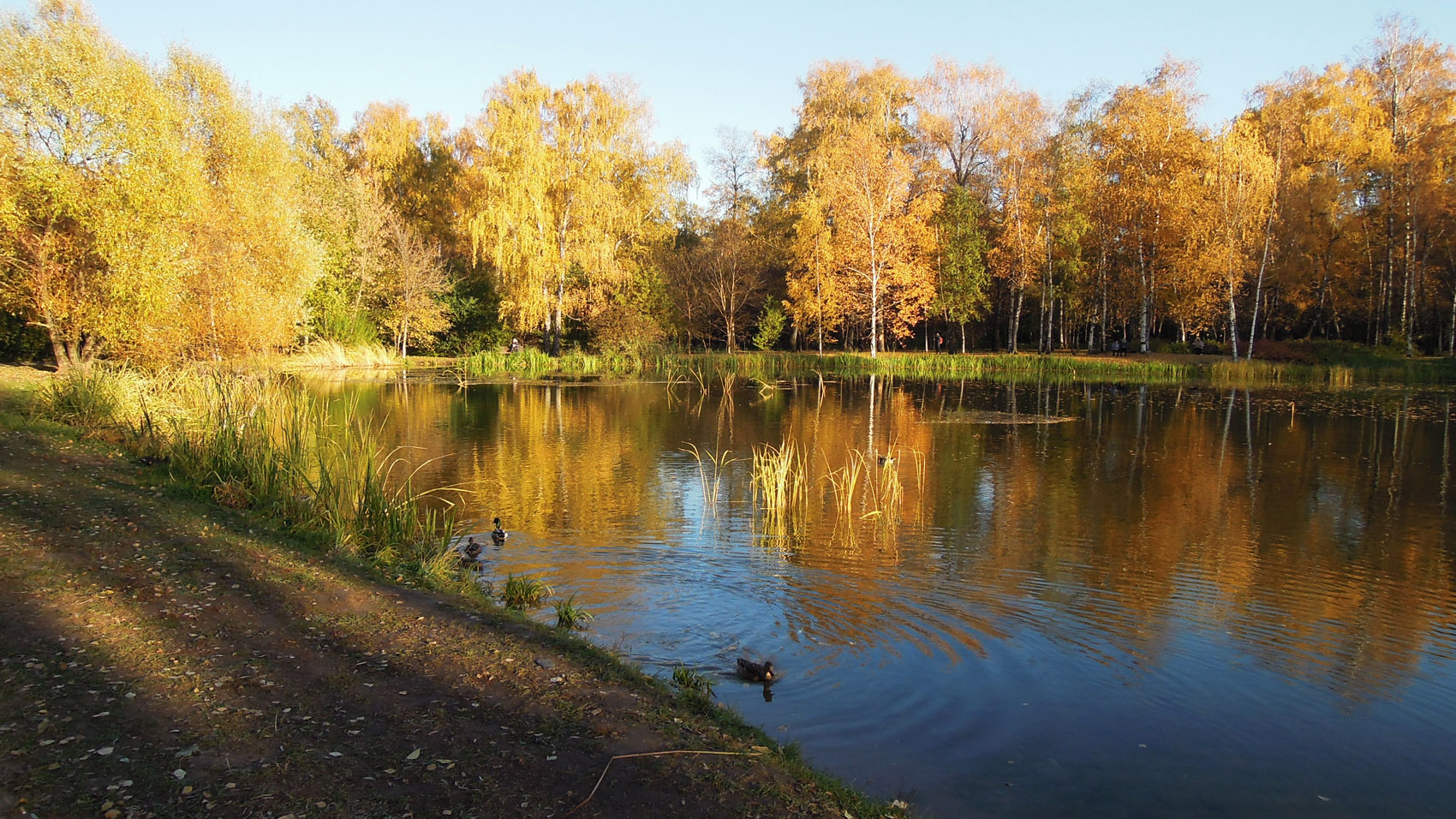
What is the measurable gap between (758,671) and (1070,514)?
708 centimetres

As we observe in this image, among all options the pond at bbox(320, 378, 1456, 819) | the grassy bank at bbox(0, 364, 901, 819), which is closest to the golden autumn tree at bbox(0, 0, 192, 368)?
the pond at bbox(320, 378, 1456, 819)

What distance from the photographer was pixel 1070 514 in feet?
38.1

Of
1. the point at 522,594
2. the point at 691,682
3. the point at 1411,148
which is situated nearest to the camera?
the point at 691,682

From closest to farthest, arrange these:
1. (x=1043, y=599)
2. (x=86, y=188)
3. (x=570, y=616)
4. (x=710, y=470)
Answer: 1. (x=570, y=616)
2. (x=1043, y=599)
3. (x=710, y=470)
4. (x=86, y=188)

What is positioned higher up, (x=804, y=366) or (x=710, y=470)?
(x=804, y=366)

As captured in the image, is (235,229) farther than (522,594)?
Yes

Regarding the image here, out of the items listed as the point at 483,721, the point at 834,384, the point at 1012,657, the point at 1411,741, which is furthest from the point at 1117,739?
the point at 834,384

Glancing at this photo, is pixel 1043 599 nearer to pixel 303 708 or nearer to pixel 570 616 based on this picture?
pixel 570 616

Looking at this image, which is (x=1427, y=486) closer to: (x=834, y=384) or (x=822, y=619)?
(x=822, y=619)

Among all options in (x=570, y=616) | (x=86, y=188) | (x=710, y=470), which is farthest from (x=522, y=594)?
(x=86, y=188)

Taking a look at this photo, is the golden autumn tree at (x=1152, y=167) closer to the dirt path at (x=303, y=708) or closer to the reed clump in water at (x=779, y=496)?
the reed clump in water at (x=779, y=496)

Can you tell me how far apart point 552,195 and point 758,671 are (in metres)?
36.5

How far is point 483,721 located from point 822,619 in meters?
3.79

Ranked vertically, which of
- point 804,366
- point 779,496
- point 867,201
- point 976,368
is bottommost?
point 779,496
